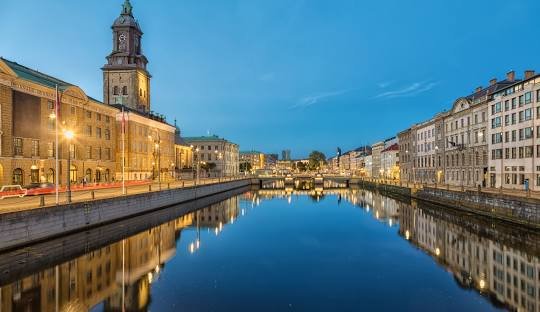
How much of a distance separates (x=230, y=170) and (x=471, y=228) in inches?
6366

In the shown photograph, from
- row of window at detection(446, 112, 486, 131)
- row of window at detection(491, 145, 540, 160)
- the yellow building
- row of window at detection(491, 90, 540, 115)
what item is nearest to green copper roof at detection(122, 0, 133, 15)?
the yellow building

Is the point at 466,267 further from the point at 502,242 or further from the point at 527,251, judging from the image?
the point at 502,242

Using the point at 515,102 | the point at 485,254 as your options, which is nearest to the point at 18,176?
the point at 485,254

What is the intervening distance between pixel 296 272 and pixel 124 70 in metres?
94.9

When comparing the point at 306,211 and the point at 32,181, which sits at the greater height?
the point at 32,181

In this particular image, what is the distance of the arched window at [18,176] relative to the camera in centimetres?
5166

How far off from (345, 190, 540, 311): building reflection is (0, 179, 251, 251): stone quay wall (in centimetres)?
2938

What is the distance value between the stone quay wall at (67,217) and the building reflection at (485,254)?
96.4ft

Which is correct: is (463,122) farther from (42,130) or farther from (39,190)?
(42,130)

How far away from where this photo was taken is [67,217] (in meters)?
32.5

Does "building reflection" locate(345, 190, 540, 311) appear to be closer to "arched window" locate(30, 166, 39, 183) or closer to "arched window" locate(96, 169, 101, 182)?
"arched window" locate(30, 166, 39, 183)

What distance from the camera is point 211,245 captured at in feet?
118

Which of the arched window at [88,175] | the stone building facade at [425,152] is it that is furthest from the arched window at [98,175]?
the stone building facade at [425,152]

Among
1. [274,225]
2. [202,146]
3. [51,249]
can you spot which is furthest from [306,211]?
[202,146]
